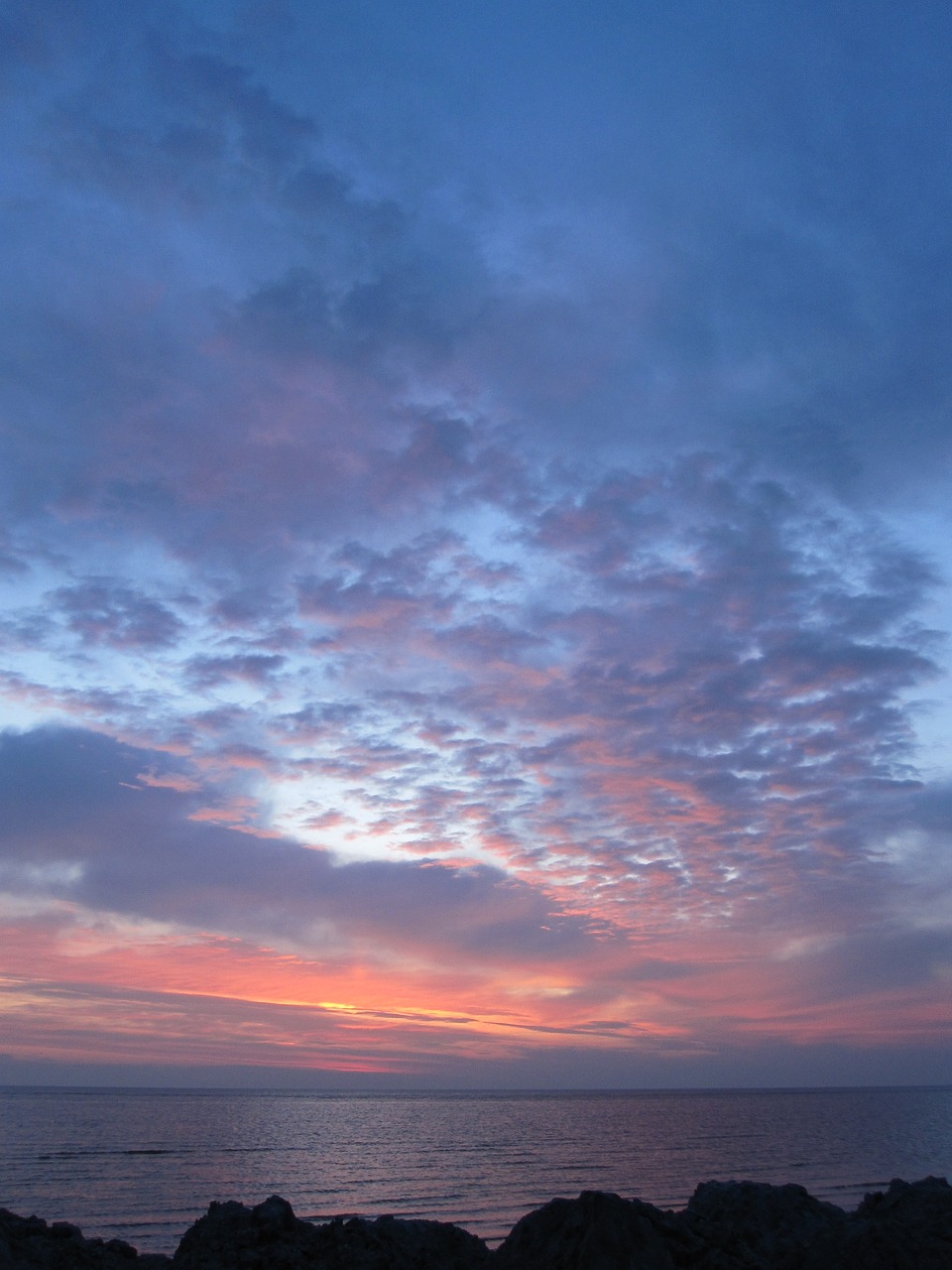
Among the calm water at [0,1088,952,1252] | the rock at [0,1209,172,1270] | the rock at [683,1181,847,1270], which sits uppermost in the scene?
the rock at [683,1181,847,1270]

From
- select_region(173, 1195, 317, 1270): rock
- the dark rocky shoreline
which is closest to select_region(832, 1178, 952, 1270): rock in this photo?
the dark rocky shoreline

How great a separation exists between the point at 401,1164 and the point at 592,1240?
52158 mm

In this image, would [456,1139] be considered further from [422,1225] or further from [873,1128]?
[422,1225]

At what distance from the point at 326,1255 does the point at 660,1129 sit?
98672 mm

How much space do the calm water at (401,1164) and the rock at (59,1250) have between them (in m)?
12.2

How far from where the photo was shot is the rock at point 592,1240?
585 inches

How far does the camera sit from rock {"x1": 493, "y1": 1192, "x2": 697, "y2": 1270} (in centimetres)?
1487

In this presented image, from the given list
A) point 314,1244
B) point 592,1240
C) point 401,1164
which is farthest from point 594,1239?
point 401,1164

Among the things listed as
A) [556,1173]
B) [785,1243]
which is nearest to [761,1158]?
[556,1173]

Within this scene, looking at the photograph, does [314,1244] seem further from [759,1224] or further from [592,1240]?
[759,1224]

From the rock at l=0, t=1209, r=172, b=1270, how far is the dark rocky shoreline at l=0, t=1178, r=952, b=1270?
0.11 ft

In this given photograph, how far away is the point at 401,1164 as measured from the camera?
5966 centimetres

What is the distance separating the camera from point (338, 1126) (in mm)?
104188

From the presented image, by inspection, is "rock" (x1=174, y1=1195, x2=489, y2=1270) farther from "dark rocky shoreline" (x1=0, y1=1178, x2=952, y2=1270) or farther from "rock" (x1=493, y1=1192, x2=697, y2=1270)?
"rock" (x1=493, y1=1192, x2=697, y2=1270)
